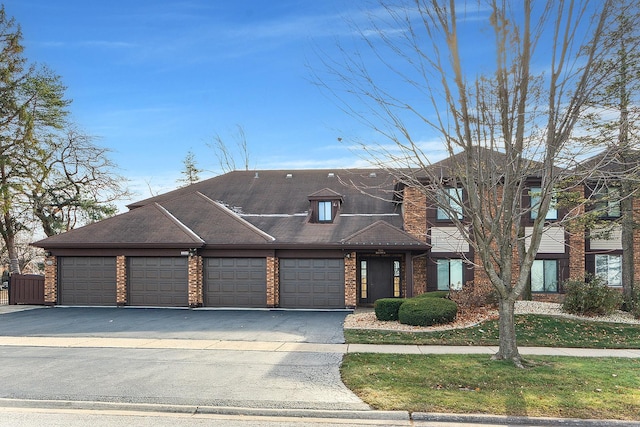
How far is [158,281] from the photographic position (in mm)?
19219

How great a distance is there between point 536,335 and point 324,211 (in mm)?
11581

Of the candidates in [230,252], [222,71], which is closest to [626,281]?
[230,252]

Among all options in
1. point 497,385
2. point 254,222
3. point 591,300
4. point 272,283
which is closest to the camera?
point 497,385

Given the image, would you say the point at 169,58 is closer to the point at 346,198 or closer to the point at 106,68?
the point at 106,68

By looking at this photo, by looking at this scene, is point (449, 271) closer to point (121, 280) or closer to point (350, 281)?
point (350, 281)

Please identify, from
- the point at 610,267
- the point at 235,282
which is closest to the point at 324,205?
the point at 235,282

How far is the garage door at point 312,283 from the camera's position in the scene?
18594 mm

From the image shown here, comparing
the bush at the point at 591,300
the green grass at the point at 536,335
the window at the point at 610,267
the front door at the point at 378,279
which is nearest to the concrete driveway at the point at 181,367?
the green grass at the point at 536,335

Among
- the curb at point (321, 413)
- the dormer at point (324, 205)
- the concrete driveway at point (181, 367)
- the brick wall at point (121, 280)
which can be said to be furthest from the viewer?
the dormer at point (324, 205)

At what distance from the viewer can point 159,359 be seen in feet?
31.6

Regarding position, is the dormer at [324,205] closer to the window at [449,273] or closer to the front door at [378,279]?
the front door at [378,279]

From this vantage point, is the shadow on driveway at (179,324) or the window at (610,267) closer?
the shadow on driveway at (179,324)

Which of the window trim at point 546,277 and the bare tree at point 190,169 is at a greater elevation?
the bare tree at point 190,169

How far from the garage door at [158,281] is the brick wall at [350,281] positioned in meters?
6.62
